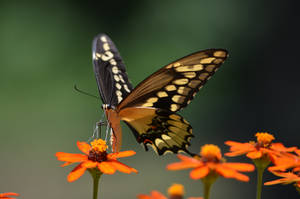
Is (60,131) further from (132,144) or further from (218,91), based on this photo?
(218,91)

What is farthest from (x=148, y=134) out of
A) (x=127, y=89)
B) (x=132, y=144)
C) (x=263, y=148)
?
(x=132, y=144)

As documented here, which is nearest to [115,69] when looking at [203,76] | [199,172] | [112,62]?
[112,62]

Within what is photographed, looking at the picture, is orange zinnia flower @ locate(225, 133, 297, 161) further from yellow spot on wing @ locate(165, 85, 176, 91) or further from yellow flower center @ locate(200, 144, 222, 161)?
yellow spot on wing @ locate(165, 85, 176, 91)

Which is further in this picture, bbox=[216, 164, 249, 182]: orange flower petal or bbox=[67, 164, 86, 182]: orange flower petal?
bbox=[67, 164, 86, 182]: orange flower petal

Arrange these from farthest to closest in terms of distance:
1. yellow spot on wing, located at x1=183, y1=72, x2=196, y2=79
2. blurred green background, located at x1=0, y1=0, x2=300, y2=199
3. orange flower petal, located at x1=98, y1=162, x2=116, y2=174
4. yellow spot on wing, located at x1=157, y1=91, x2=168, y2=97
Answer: blurred green background, located at x1=0, y1=0, x2=300, y2=199
yellow spot on wing, located at x1=157, y1=91, x2=168, y2=97
yellow spot on wing, located at x1=183, y1=72, x2=196, y2=79
orange flower petal, located at x1=98, y1=162, x2=116, y2=174

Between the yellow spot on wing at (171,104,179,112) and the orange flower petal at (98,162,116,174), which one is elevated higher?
the yellow spot on wing at (171,104,179,112)

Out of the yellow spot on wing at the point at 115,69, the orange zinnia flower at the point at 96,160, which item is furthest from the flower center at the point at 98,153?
the yellow spot on wing at the point at 115,69

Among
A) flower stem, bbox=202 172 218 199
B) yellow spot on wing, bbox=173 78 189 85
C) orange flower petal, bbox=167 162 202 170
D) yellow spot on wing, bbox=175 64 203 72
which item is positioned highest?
yellow spot on wing, bbox=175 64 203 72

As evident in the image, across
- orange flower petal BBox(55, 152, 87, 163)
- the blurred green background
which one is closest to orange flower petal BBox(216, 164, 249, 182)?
orange flower petal BBox(55, 152, 87, 163)

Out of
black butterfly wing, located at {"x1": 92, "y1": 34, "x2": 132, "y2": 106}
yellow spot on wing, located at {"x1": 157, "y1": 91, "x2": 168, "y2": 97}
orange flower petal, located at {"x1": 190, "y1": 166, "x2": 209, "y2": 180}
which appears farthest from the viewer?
black butterfly wing, located at {"x1": 92, "y1": 34, "x2": 132, "y2": 106}
